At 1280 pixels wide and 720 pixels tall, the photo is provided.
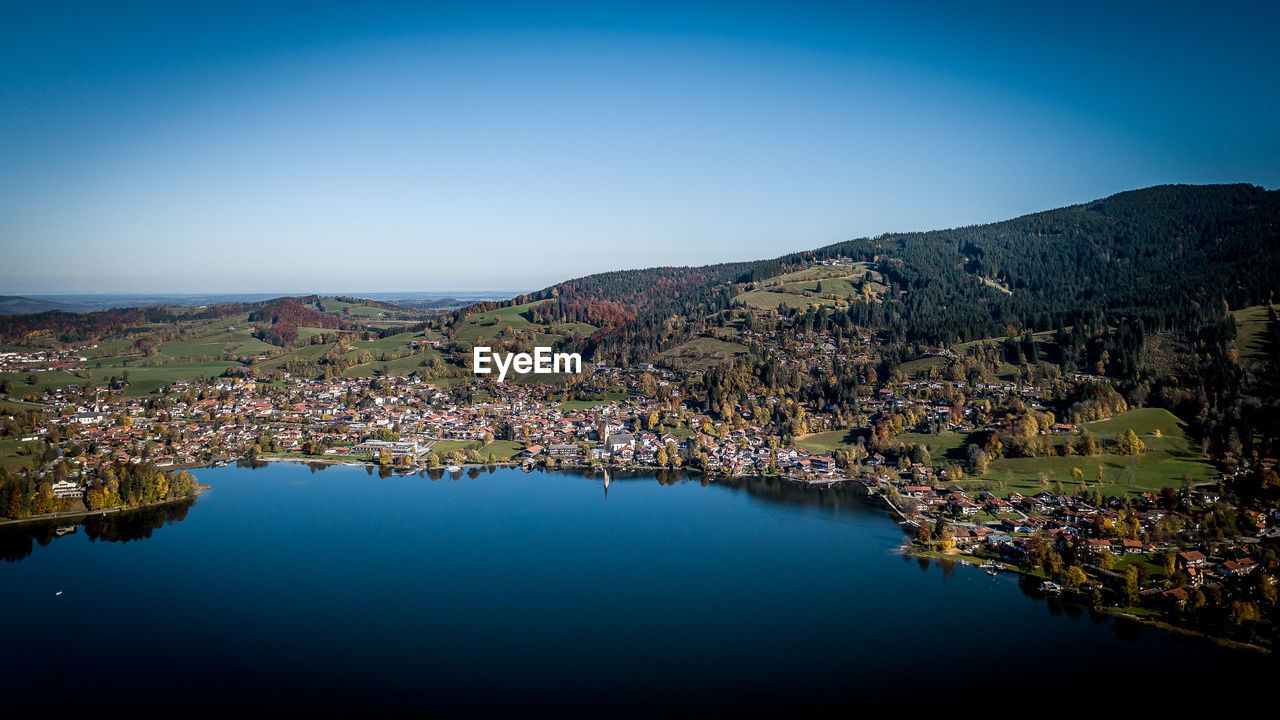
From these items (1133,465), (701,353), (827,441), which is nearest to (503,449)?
(827,441)

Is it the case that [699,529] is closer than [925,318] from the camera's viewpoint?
Yes

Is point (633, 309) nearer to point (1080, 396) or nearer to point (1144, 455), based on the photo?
point (1080, 396)

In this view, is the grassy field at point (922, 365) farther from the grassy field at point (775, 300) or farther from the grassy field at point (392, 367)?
the grassy field at point (392, 367)

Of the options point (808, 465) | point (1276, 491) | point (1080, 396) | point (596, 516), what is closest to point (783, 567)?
point (596, 516)

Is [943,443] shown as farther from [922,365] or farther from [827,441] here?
[922,365]

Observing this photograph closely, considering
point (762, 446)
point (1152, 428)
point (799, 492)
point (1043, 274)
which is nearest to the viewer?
point (799, 492)

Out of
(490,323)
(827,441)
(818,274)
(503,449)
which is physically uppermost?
(818,274)
